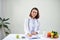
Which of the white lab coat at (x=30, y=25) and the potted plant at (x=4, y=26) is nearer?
the white lab coat at (x=30, y=25)

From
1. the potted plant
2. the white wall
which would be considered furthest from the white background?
the potted plant

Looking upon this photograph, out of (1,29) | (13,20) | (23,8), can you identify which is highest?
(23,8)

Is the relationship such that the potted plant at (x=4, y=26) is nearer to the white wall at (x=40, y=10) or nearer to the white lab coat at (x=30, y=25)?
the white wall at (x=40, y=10)

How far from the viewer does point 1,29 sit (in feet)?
14.3

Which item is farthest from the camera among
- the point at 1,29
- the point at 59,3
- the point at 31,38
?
the point at 59,3

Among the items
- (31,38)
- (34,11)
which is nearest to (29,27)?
(34,11)

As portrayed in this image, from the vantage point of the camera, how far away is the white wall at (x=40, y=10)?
4703mm

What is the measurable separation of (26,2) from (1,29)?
1.37 m

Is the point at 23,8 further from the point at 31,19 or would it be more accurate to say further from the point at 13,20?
the point at 31,19

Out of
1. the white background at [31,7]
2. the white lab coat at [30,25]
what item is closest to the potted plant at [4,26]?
the white background at [31,7]

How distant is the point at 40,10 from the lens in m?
4.72

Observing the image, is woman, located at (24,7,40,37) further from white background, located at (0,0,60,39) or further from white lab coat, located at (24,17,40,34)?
white background, located at (0,0,60,39)

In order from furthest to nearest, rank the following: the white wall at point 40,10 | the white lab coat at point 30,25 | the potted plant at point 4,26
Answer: the white wall at point 40,10
the potted plant at point 4,26
the white lab coat at point 30,25

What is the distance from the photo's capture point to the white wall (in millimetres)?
4703
